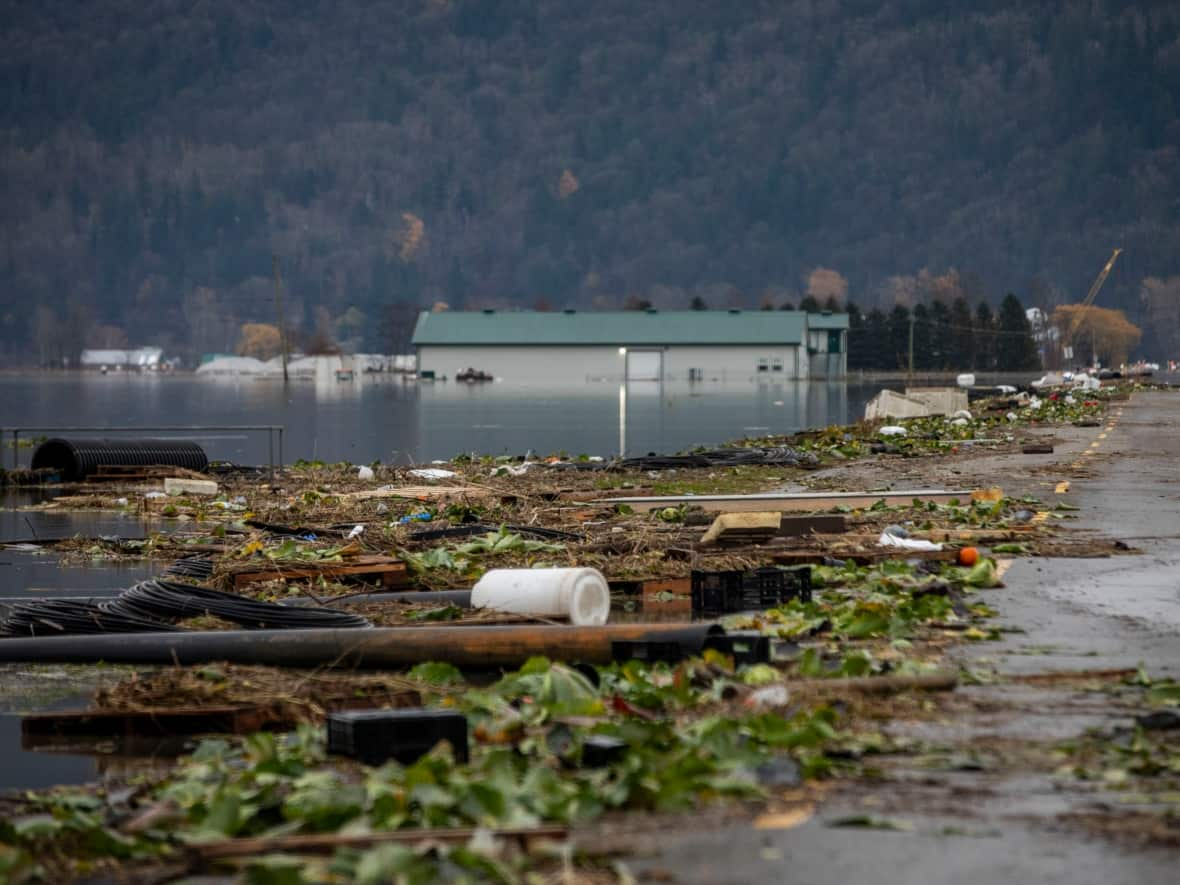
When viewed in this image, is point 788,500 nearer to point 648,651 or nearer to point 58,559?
point 58,559

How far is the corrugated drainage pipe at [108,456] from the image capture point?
30.0 metres

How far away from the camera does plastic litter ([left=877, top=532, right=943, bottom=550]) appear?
1427 cm

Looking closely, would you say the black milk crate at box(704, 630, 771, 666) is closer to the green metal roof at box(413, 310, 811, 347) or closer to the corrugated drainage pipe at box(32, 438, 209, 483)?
the corrugated drainage pipe at box(32, 438, 209, 483)

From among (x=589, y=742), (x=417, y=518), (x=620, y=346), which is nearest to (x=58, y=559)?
(x=417, y=518)

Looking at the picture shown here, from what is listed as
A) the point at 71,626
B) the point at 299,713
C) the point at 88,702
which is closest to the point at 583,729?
the point at 299,713

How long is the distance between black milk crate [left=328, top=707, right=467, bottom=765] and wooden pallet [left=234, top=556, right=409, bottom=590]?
255 inches

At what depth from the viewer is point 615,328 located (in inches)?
7008

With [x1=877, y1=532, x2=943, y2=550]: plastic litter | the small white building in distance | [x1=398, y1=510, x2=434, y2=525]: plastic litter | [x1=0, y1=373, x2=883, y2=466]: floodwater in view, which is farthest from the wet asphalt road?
the small white building in distance

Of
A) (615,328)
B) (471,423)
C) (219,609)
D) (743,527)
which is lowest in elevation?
(219,609)

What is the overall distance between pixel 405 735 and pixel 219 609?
15.6 feet

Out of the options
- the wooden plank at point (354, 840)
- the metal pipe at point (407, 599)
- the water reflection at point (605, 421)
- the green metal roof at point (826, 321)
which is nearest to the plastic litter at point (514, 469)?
the water reflection at point (605, 421)

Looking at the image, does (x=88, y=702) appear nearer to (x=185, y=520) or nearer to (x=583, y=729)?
(x=583, y=729)

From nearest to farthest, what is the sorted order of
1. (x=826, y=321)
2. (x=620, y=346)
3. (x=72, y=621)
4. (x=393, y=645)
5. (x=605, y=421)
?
(x=393, y=645)
(x=72, y=621)
(x=605, y=421)
(x=620, y=346)
(x=826, y=321)

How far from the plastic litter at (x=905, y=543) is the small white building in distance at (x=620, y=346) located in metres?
154
